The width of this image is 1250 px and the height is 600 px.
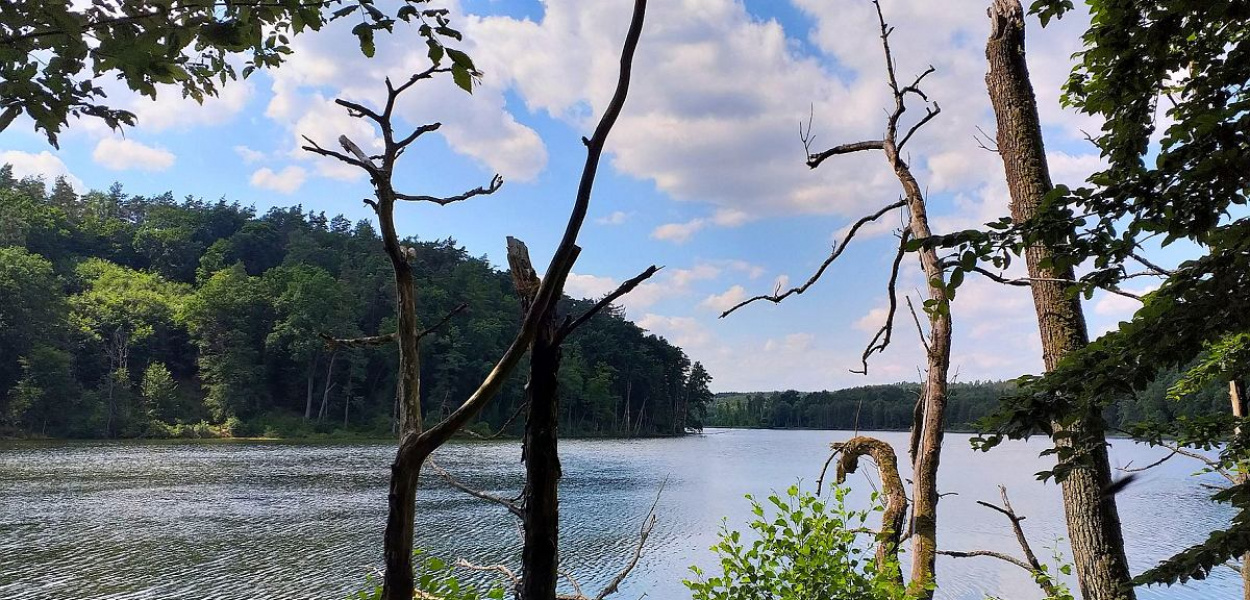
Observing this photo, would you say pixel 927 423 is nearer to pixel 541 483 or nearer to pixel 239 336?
pixel 541 483

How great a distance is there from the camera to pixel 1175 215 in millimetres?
1786

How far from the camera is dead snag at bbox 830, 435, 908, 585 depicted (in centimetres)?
405

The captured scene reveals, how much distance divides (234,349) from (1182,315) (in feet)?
212

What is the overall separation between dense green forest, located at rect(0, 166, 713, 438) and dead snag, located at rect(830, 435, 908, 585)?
117 ft

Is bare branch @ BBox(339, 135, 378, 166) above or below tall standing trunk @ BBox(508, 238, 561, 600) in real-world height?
above

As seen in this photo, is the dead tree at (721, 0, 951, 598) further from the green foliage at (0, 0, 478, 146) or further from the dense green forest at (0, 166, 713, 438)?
the dense green forest at (0, 166, 713, 438)

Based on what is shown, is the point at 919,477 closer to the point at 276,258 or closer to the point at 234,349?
the point at 234,349

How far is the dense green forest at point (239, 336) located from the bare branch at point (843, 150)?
36.1 meters

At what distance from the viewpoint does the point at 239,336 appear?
59469mm

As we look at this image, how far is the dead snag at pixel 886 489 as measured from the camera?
4.05 meters

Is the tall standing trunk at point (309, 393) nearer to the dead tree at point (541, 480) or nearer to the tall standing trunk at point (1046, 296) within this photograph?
the tall standing trunk at point (1046, 296)

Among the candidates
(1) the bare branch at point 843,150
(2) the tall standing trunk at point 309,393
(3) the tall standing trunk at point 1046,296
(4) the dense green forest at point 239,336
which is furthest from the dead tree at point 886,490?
(2) the tall standing trunk at point 309,393

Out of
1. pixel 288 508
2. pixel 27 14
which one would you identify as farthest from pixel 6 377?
pixel 27 14

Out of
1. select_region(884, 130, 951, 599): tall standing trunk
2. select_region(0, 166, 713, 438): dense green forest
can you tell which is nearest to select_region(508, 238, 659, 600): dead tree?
select_region(884, 130, 951, 599): tall standing trunk
